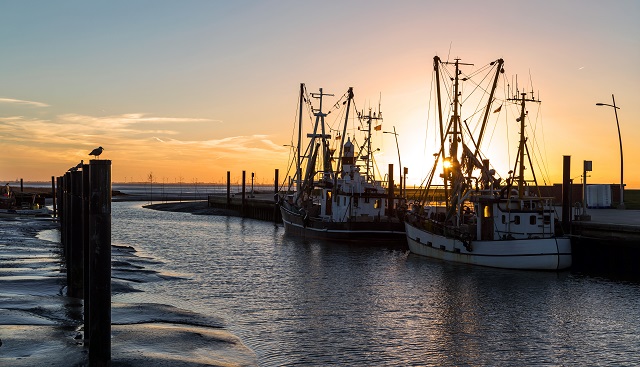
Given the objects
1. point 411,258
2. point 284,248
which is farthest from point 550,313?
point 284,248

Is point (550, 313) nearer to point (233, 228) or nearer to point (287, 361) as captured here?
point (287, 361)

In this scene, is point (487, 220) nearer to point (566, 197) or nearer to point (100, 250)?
point (566, 197)

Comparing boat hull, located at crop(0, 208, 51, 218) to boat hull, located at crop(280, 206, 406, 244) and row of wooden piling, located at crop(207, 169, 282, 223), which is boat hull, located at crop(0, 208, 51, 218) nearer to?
row of wooden piling, located at crop(207, 169, 282, 223)

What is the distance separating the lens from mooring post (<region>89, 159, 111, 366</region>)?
14250mm

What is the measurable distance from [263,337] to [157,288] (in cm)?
979

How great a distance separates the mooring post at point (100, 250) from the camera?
14250 millimetres

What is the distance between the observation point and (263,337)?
20.3 meters

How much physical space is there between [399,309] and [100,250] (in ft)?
45.8

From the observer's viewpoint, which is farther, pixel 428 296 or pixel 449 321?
pixel 428 296

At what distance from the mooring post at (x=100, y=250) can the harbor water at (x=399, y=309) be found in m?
3.93

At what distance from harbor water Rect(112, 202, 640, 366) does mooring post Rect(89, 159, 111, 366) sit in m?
3.93

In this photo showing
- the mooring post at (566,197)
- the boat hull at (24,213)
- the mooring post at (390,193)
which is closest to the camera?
the mooring post at (566,197)

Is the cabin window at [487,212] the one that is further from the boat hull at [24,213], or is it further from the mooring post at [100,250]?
the boat hull at [24,213]

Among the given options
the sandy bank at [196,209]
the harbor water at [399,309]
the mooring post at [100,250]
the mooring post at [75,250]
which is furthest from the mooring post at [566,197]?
the sandy bank at [196,209]
